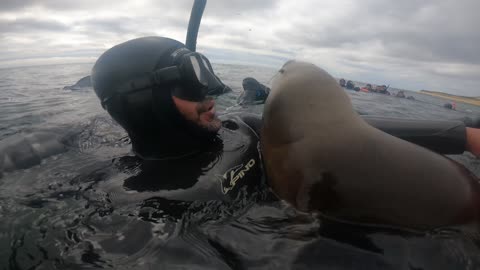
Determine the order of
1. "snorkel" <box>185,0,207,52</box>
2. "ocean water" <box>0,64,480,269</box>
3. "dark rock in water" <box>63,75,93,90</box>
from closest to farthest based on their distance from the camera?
"ocean water" <box>0,64,480,269</box> → "snorkel" <box>185,0,207,52</box> → "dark rock in water" <box>63,75,93,90</box>

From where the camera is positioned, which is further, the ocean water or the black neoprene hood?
the black neoprene hood

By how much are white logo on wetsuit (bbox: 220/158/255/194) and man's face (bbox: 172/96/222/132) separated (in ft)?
1.68

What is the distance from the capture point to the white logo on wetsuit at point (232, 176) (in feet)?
8.35

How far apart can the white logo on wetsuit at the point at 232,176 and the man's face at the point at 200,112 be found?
512 millimetres

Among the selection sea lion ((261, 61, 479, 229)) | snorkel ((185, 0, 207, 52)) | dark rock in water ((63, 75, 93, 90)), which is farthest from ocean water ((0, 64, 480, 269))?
dark rock in water ((63, 75, 93, 90))

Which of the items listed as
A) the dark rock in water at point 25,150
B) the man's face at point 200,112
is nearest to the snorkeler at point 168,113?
the man's face at point 200,112

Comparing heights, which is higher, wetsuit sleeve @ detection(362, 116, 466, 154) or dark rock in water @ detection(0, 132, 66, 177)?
wetsuit sleeve @ detection(362, 116, 466, 154)

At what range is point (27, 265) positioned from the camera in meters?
1.77

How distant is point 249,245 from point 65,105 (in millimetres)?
9294

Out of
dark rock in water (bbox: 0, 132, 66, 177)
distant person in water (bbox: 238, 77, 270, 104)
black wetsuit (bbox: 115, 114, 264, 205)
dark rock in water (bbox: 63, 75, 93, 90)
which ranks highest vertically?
distant person in water (bbox: 238, 77, 270, 104)

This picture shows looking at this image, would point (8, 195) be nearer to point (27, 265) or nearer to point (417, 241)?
point (27, 265)

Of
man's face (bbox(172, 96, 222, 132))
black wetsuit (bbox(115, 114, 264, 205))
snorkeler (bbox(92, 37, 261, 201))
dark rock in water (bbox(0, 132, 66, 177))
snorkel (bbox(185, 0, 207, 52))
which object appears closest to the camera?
black wetsuit (bbox(115, 114, 264, 205))

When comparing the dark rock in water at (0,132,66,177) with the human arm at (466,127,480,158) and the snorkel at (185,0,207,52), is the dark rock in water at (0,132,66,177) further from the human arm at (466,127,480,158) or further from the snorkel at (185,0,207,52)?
the human arm at (466,127,480,158)

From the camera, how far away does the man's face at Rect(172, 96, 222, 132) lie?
287 centimetres
